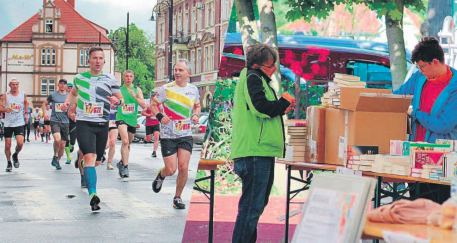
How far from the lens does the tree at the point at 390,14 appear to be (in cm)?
727

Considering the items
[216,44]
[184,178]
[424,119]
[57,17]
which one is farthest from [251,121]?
[57,17]

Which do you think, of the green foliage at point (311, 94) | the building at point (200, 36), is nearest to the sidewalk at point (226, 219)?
the green foliage at point (311, 94)

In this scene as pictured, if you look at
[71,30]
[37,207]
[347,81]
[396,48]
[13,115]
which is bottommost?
[37,207]

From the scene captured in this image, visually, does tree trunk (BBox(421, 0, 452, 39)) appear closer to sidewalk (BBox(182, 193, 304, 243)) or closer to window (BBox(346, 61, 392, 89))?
window (BBox(346, 61, 392, 89))

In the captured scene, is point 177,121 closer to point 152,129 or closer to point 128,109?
point 128,109

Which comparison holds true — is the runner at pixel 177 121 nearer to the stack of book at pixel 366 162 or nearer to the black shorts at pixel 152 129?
the stack of book at pixel 366 162

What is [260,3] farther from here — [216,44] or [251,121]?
[216,44]

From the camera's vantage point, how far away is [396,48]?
7316mm

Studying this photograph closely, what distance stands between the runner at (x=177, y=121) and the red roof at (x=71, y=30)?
286 ft

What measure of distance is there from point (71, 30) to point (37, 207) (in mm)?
93003

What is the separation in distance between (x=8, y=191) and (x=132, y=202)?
7.47 feet

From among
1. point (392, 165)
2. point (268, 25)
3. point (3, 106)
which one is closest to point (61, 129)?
point (3, 106)

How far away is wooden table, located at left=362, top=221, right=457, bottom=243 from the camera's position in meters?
2.96

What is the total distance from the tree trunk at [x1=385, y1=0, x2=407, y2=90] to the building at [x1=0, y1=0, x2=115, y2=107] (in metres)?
90.2
